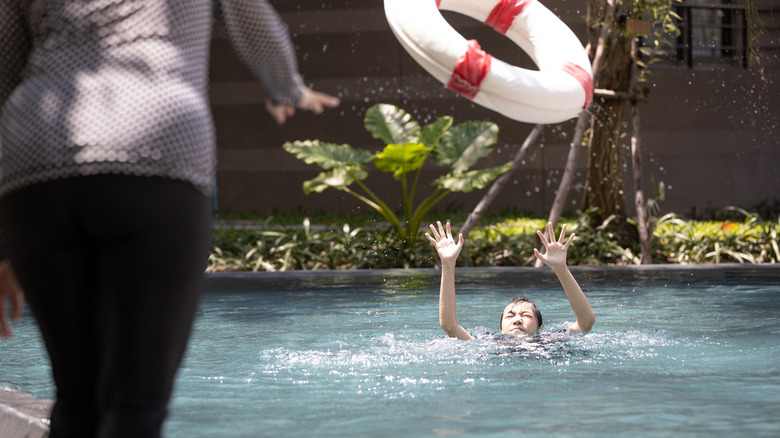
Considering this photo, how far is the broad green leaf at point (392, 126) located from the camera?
34.1 feet

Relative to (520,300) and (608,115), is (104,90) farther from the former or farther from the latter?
(608,115)

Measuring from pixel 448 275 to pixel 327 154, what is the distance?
5.70 meters

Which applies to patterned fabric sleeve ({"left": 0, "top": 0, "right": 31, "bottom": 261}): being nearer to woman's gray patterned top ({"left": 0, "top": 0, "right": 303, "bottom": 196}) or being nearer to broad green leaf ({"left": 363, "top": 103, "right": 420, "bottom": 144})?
woman's gray patterned top ({"left": 0, "top": 0, "right": 303, "bottom": 196})

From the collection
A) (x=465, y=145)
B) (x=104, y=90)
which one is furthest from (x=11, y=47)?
(x=465, y=145)

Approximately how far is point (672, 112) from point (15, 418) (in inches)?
470

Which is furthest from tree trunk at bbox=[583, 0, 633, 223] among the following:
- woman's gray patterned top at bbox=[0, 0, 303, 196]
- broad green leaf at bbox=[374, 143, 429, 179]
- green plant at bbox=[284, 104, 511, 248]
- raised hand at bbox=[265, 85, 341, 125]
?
woman's gray patterned top at bbox=[0, 0, 303, 196]

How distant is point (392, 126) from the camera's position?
10.4 m

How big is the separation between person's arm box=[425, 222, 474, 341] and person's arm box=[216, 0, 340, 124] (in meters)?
2.43

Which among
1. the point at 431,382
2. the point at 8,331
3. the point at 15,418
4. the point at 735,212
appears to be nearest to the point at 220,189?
the point at 735,212

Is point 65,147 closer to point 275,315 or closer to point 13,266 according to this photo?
point 13,266

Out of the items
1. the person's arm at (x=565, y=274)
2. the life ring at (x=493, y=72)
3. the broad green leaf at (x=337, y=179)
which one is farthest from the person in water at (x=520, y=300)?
the broad green leaf at (x=337, y=179)

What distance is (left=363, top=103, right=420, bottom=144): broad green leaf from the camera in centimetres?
1040

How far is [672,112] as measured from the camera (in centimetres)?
1353

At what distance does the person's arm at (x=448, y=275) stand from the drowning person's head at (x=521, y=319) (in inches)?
8.7
